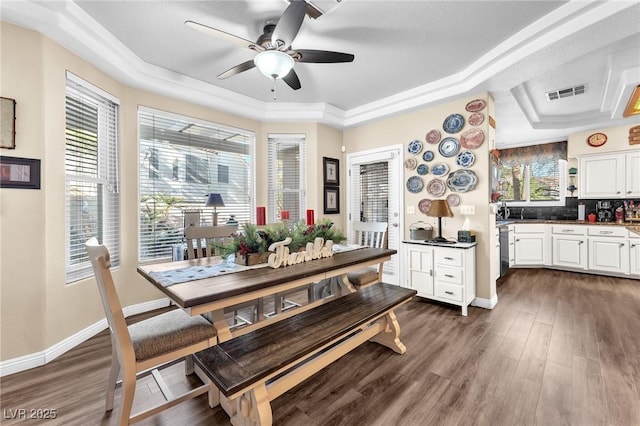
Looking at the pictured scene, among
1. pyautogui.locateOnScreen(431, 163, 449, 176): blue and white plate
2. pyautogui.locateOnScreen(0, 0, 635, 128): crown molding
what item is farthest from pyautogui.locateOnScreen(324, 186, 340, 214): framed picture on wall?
pyautogui.locateOnScreen(431, 163, 449, 176): blue and white plate

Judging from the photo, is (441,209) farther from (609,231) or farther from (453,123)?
(609,231)

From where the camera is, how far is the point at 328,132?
455cm

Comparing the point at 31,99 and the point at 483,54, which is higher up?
the point at 483,54

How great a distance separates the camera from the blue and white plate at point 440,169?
355 cm

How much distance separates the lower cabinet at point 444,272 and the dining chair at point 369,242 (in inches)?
28.8

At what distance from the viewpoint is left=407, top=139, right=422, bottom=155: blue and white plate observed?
3.81 meters

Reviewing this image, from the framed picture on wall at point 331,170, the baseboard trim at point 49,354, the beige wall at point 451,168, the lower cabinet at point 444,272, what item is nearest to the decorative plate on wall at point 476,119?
the beige wall at point 451,168

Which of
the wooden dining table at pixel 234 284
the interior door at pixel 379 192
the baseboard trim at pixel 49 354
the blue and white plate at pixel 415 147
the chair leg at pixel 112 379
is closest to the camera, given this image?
the wooden dining table at pixel 234 284

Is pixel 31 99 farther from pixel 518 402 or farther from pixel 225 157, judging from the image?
pixel 518 402

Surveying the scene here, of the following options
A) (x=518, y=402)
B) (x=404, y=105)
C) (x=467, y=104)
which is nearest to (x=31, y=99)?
(x=404, y=105)

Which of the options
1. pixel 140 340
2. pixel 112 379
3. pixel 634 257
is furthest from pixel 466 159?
pixel 112 379

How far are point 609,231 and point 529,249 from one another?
1116 millimetres

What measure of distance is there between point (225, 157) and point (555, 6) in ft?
12.6

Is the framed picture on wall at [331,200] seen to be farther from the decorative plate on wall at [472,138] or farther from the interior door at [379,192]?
the decorative plate on wall at [472,138]
